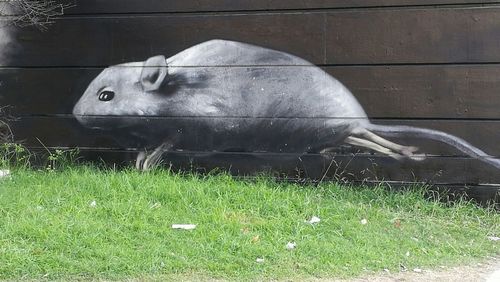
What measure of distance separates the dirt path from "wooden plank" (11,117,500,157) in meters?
1.38

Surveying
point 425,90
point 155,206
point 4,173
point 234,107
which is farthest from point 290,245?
point 4,173

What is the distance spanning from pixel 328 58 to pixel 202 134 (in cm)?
148

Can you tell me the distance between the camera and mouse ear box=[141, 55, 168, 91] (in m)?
5.55

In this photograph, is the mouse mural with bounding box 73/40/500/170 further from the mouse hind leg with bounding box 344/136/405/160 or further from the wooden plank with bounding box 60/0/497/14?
the wooden plank with bounding box 60/0/497/14

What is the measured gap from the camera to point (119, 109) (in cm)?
566

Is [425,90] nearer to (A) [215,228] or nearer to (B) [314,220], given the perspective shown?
(B) [314,220]

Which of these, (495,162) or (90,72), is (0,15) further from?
(495,162)

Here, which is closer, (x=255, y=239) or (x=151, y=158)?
(x=255, y=239)

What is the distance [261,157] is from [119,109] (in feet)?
5.18

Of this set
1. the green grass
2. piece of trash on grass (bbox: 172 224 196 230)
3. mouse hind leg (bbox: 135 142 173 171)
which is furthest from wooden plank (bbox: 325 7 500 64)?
piece of trash on grass (bbox: 172 224 196 230)

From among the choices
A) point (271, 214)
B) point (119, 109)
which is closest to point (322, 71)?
point (271, 214)

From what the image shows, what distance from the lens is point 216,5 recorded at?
5395 millimetres

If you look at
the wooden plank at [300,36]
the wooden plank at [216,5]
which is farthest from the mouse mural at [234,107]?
the wooden plank at [216,5]

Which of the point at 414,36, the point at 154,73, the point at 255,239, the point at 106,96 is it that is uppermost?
the point at 414,36
